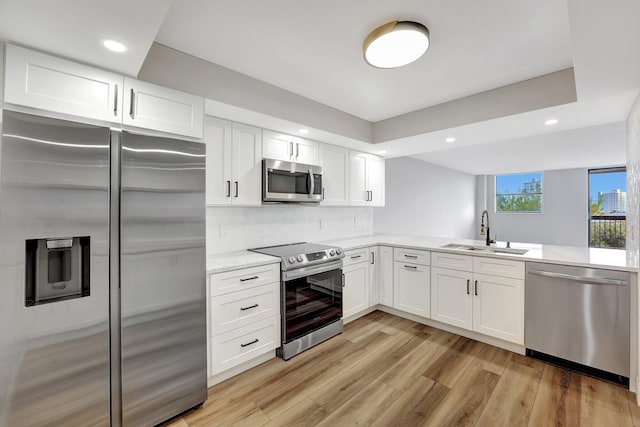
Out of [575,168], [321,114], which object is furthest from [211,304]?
[575,168]

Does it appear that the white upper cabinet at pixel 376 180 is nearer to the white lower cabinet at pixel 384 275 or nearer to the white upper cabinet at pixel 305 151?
the white lower cabinet at pixel 384 275

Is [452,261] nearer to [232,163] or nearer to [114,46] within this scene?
[232,163]

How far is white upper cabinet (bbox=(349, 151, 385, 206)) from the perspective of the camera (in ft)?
12.5

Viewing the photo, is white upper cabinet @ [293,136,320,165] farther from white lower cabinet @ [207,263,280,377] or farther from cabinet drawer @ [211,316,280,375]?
cabinet drawer @ [211,316,280,375]

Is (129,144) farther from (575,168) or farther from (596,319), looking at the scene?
(575,168)

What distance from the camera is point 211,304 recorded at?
209 cm

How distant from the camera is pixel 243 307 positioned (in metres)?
2.27

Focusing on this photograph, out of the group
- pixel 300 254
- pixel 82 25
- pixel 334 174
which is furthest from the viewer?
pixel 334 174

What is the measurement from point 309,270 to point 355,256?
Result: 0.84 meters

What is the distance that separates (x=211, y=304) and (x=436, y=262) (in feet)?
7.87

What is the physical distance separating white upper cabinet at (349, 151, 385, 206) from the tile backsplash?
0.31 m

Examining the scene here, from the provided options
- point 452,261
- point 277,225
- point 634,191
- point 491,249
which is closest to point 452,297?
point 452,261

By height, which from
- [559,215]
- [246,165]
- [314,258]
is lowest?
[314,258]

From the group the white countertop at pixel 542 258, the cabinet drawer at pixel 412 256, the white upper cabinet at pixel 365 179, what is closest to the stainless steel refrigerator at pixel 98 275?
the white countertop at pixel 542 258
